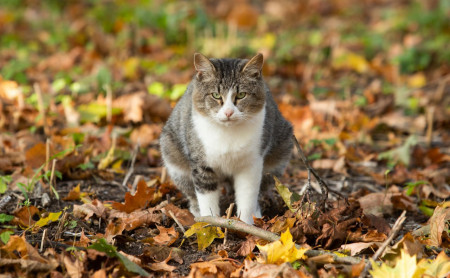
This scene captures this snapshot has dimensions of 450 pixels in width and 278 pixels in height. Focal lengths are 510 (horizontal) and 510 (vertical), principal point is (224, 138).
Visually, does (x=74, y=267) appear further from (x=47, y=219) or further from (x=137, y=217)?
(x=137, y=217)

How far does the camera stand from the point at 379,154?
4.84 m

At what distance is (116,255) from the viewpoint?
2471 mm

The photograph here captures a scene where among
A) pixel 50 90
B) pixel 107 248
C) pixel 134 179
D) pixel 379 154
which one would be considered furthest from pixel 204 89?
pixel 50 90

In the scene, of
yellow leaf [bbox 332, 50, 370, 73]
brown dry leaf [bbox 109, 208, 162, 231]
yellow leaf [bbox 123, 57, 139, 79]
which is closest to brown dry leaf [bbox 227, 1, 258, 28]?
yellow leaf [bbox 332, 50, 370, 73]

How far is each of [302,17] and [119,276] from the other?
30.1ft

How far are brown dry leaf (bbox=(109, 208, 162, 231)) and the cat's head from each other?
0.74 meters

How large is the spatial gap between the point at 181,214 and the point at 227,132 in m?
0.62

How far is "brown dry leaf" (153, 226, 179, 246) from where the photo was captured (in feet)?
9.72

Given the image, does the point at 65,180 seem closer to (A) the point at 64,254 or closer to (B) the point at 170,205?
(B) the point at 170,205

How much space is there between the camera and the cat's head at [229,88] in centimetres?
336

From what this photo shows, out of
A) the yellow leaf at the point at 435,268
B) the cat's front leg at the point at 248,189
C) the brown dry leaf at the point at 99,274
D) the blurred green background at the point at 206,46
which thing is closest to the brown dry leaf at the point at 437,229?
the yellow leaf at the point at 435,268

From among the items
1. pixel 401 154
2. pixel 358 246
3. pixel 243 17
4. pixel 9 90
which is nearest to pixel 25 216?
pixel 358 246

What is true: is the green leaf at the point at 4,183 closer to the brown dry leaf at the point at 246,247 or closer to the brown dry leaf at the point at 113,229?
the brown dry leaf at the point at 113,229

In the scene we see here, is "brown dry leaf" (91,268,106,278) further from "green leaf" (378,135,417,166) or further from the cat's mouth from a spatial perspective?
"green leaf" (378,135,417,166)
